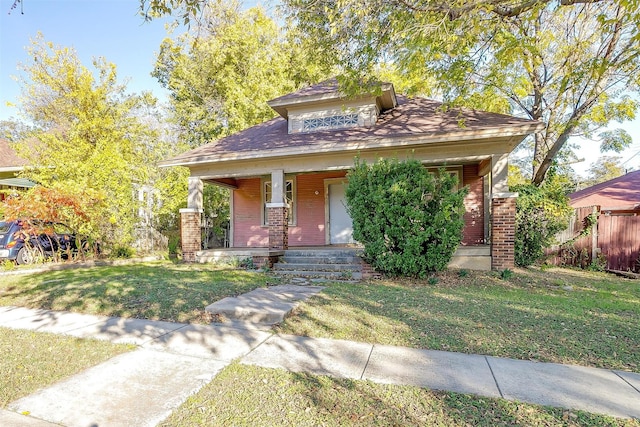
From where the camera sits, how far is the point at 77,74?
43.6 feet

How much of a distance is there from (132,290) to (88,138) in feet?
34.5

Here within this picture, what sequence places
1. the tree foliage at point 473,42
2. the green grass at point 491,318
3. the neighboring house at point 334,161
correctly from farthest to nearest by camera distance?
the neighboring house at point 334,161 < the tree foliage at point 473,42 < the green grass at point 491,318

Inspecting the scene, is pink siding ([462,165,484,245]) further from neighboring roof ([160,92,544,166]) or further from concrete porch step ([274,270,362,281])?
concrete porch step ([274,270,362,281])

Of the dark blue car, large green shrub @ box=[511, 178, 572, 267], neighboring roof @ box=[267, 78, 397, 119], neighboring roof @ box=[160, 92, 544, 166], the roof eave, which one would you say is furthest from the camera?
neighboring roof @ box=[267, 78, 397, 119]

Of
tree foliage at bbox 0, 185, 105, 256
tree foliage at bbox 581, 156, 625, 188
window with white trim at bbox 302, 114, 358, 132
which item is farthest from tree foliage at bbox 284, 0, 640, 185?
tree foliage at bbox 581, 156, 625, 188

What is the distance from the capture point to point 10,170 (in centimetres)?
1558

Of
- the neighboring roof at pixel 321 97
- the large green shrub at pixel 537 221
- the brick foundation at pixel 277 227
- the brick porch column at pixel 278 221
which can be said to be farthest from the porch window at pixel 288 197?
the large green shrub at pixel 537 221

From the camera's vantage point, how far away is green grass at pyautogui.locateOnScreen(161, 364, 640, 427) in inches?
90.0

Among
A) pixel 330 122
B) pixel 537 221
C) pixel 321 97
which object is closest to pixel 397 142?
pixel 330 122

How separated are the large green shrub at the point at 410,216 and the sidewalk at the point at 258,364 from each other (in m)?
3.49

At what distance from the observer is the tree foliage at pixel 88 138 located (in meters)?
9.98

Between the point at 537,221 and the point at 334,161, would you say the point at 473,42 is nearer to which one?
the point at 334,161

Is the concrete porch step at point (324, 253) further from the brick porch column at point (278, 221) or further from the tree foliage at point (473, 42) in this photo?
the tree foliage at point (473, 42)

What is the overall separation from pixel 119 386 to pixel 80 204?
825cm
